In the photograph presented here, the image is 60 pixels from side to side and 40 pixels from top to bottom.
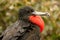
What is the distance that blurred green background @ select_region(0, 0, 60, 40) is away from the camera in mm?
6902

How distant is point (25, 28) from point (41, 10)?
1.35 meters

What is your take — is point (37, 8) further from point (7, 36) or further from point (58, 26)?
point (7, 36)

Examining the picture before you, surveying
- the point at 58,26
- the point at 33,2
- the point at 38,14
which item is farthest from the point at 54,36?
the point at 38,14

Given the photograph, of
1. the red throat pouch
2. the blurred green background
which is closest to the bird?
the red throat pouch

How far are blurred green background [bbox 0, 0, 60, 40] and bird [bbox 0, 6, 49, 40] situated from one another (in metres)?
1.00

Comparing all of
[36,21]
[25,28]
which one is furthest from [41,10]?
[25,28]

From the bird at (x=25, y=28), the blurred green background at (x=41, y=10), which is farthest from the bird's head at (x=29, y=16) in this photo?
the blurred green background at (x=41, y=10)

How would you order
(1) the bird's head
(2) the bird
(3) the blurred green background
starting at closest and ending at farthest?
1. (2) the bird
2. (1) the bird's head
3. (3) the blurred green background

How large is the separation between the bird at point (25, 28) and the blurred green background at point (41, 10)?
1000mm

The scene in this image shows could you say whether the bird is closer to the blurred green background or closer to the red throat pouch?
the red throat pouch

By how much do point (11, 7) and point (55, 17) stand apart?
77 cm

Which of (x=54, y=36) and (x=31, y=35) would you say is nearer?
(x=31, y=35)

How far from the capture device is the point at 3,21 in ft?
23.1

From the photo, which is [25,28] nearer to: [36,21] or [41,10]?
[36,21]
